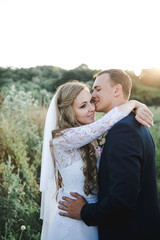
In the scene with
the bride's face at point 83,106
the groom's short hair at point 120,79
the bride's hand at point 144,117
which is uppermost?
the groom's short hair at point 120,79

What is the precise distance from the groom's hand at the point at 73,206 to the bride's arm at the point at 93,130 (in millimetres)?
550

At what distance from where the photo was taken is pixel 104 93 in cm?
273

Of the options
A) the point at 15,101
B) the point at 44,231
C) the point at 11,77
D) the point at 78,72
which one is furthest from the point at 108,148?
the point at 11,77

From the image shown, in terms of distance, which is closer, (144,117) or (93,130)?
(144,117)

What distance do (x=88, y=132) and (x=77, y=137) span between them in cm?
13

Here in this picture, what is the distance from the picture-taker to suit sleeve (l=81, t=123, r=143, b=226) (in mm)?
1825

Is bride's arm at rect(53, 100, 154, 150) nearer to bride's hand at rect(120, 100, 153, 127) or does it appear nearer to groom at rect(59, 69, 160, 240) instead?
bride's hand at rect(120, 100, 153, 127)

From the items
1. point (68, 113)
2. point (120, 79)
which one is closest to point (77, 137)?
point (68, 113)

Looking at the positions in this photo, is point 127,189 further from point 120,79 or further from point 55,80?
point 55,80

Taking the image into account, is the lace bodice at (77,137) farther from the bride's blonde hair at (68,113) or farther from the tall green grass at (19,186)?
the tall green grass at (19,186)

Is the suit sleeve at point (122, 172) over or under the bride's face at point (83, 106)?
under

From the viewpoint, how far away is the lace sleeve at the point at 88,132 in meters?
2.23

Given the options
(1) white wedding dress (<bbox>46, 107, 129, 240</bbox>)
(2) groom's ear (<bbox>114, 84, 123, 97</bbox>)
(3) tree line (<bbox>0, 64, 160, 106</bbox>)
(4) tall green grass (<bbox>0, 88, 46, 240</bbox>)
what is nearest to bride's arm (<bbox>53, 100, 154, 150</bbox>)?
(1) white wedding dress (<bbox>46, 107, 129, 240</bbox>)

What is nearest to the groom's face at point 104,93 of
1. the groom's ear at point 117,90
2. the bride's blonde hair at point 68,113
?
the groom's ear at point 117,90
